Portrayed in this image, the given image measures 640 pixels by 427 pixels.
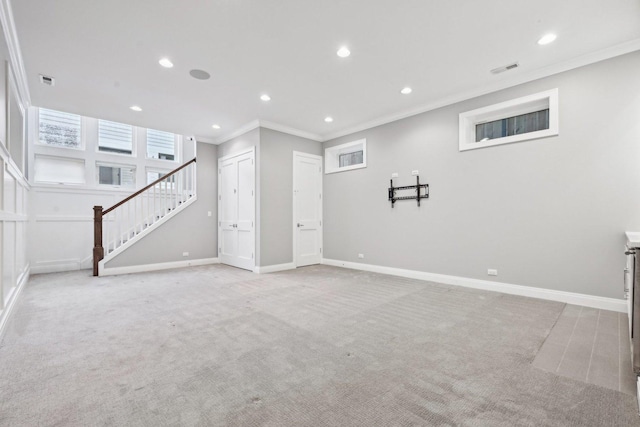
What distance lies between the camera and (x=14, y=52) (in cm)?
325

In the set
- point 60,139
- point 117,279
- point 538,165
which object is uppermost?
point 60,139

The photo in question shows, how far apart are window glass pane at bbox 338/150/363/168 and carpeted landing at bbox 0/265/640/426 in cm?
349

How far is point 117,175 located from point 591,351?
8.98 m

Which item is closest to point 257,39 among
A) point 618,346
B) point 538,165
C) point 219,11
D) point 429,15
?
point 219,11

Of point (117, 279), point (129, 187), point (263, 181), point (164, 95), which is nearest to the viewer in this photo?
point (164, 95)

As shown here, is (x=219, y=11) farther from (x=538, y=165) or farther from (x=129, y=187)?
(x=129, y=187)

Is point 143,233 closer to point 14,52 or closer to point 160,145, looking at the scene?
point 160,145

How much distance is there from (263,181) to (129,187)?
387cm

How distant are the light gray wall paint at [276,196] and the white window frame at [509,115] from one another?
136 inches

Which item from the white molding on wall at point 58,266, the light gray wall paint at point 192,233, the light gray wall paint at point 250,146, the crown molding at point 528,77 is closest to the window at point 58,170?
the white molding on wall at point 58,266

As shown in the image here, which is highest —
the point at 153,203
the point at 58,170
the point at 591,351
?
the point at 58,170

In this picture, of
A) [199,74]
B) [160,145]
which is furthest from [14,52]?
[160,145]

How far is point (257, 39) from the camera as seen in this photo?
3.13 meters

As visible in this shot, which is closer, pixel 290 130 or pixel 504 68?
pixel 504 68
